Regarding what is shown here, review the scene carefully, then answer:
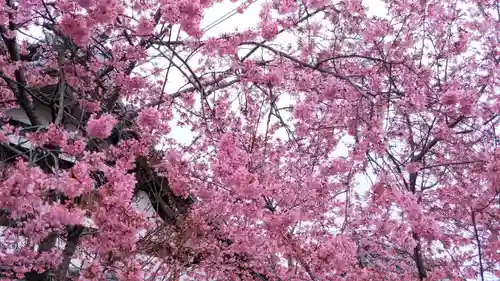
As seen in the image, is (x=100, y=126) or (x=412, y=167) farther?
(x=412, y=167)

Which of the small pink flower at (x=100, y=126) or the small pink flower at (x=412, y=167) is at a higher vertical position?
the small pink flower at (x=412, y=167)

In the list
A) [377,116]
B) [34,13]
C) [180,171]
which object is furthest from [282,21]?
[34,13]

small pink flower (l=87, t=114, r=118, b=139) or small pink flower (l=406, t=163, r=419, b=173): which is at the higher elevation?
small pink flower (l=406, t=163, r=419, b=173)

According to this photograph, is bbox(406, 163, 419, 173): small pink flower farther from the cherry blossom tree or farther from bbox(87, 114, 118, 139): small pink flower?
bbox(87, 114, 118, 139): small pink flower

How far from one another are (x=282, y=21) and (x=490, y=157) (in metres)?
2.86

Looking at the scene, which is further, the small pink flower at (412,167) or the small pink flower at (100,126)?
the small pink flower at (412,167)

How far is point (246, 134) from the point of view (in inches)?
265

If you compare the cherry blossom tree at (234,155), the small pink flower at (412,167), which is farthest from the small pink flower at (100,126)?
the small pink flower at (412,167)

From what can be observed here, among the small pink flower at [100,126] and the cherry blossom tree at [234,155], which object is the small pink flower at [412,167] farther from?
the small pink flower at [100,126]

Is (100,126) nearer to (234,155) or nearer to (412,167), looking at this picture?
(234,155)

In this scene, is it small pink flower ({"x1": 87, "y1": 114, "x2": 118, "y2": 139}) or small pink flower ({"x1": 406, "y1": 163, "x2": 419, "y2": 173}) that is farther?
small pink flower ({"x1": 406, "y1": 163, "x2": 419, "y2": 173})

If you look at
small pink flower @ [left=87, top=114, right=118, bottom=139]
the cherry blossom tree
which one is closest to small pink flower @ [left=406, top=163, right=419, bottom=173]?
the cherry blossom tree

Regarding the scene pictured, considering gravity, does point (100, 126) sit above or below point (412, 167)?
below

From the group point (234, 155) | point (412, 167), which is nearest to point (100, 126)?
point (234, 155)
